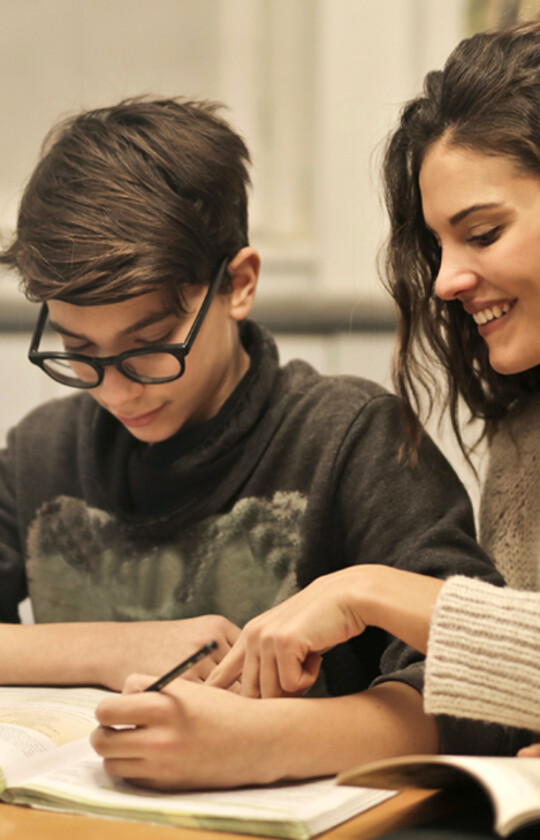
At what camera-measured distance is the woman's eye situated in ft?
2.79

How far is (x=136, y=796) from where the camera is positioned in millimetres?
644

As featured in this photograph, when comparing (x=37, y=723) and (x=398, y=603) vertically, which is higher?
(x=398, y=603)

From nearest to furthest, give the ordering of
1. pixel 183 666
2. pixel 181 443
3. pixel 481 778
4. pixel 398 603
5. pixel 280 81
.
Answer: pixel 481 778
pixel 183 666
pixel 398 603
pixel 181 443
pixel 280 81

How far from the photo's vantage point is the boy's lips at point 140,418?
102 cm

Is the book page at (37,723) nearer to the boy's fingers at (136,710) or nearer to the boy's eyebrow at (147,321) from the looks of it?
the boy's fingers at (136,710)

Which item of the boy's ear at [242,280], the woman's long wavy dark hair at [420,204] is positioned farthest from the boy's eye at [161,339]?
the woman's long wavy dark hair at [420,204]

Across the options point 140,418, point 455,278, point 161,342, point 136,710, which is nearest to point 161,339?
point 161,342

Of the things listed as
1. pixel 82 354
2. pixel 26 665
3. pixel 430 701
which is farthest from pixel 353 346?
pixel 430 701

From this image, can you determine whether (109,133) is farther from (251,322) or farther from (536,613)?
(536,613)

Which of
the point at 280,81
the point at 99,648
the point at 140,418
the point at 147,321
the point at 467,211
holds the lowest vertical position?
the point at 99,648

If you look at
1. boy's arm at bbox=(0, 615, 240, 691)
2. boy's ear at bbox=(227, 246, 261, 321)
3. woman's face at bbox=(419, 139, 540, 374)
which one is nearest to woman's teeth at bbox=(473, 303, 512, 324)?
woman's face at bbox=(419, 139, 540, 374)

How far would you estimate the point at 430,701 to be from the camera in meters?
0.71

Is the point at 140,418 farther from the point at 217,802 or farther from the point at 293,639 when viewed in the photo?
the point at 217,802

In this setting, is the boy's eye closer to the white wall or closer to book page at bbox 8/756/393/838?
book page at bbox 8/756/393/838
